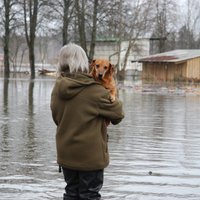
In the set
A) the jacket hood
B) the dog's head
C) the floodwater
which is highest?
the dog's head

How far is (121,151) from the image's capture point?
10.2 m

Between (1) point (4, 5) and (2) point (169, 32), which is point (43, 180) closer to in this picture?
(1) point (4, 5)

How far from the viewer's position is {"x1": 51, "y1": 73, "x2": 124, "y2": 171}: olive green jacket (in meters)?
4.47

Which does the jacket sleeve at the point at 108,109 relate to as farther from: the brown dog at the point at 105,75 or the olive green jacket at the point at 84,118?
the brown dog at the point at 105,75

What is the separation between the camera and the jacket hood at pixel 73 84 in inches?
175

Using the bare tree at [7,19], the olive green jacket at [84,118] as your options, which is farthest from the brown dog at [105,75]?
the bare tree at [7,19]

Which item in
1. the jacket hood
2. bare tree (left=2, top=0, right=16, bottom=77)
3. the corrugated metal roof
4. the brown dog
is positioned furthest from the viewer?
the corrugated metal roof

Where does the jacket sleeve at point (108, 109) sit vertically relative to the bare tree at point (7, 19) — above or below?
below

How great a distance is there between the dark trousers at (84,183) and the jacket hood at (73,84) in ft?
2.20

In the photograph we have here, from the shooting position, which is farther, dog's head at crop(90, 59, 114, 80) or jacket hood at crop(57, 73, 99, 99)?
dog's head at crop(90, 59, 114, 80)

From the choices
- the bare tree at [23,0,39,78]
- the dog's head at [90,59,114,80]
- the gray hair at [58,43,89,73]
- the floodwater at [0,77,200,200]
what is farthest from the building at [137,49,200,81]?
the gray hair at [58,43,89,73]

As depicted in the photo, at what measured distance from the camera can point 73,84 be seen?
4.45 metres

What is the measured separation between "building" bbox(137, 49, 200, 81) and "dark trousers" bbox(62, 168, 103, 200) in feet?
180

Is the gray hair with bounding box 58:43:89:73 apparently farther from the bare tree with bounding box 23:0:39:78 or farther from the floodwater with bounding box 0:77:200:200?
the bare tree with bounding box 23:0:39:78
